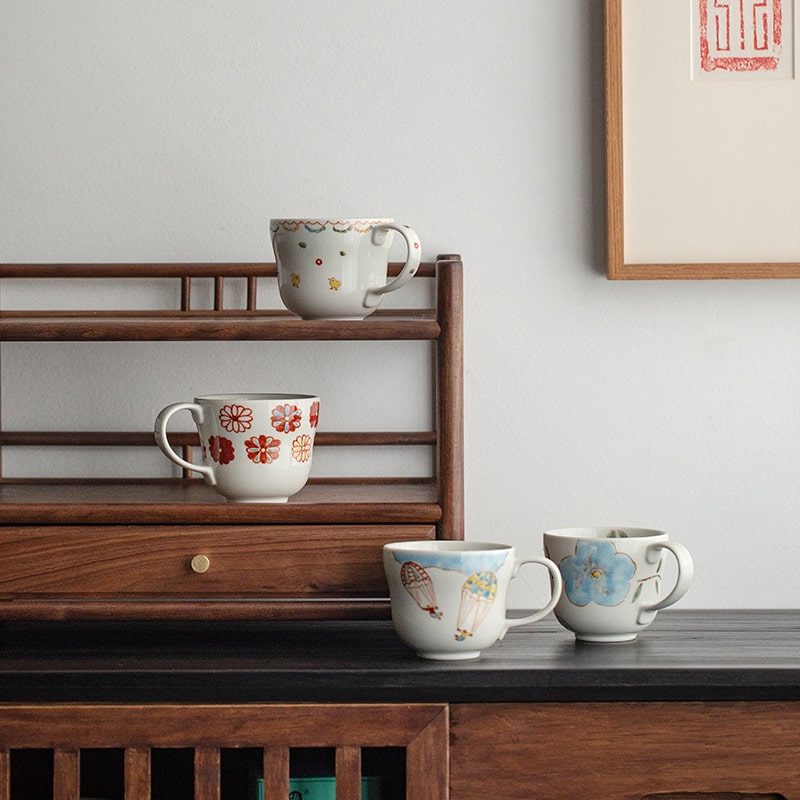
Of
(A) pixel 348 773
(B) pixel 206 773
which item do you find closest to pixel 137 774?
(B) pixel 206 773

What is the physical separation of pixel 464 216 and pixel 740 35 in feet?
1.06

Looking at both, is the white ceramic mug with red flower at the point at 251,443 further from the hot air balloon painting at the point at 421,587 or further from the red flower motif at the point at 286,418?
the hot air balloon painting at the point at 421,587

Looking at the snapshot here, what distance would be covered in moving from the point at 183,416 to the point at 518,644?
415 millimetres

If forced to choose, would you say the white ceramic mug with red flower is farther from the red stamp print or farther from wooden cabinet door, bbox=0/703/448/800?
the red stamp print

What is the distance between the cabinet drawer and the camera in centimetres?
88

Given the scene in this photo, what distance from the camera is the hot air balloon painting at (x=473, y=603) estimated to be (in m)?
0.82

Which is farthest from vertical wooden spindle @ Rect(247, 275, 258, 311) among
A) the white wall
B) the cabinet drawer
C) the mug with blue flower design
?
the mug with blue flower design

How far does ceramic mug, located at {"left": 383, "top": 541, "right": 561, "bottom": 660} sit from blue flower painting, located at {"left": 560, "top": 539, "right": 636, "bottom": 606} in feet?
0.25

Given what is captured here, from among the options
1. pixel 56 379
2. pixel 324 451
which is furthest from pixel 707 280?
pixel 56 379

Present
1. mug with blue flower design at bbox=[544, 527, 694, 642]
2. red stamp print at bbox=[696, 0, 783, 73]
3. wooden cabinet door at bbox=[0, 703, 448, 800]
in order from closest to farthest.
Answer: wooden cabinet door at bbox=[0, 703, 448, 800], mug with blue flower design at bbox=[544, 527, 694, 642], red stamp print at bbox=[696, 0, 783, 73]

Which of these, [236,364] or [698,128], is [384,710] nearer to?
[236,364]

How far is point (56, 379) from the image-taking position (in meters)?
1.10

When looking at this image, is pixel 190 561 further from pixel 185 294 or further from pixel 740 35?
pixel 740 35

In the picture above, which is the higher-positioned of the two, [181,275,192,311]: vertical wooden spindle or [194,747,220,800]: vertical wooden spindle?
[181,275,192,311]: vertical wooden spindle
